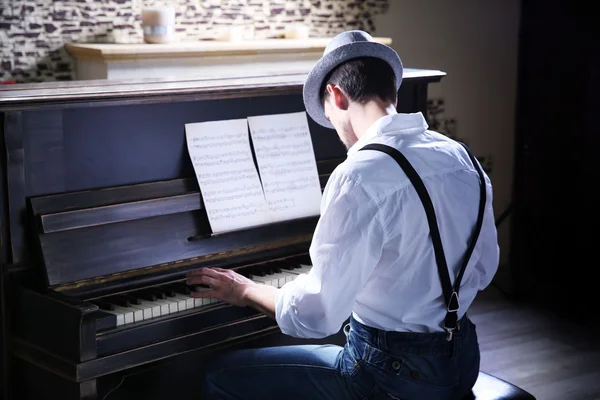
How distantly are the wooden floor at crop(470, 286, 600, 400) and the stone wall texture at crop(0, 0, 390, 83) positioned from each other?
1.75 m

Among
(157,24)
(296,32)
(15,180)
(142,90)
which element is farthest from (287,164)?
(296,32)

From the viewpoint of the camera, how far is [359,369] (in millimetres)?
2156

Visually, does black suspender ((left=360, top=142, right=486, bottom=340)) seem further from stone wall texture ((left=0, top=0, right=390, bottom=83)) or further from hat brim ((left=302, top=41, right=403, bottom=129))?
stone wall texture ((left=0, top=0, right=390, bottom=83))

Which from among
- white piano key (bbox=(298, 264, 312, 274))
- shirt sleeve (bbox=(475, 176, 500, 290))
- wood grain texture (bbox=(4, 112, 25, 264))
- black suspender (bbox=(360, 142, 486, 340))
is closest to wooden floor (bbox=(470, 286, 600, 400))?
white piano key (bbox=(298, 264, 312, 274))

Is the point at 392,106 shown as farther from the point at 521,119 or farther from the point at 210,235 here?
the point at 521,119

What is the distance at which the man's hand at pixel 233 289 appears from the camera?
2.31 meters

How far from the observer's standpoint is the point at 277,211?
2.87 meters

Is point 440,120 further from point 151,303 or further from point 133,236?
point 151,303

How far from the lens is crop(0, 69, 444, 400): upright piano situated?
232cm

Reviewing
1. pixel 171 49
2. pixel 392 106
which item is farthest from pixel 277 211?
pixel 171 49

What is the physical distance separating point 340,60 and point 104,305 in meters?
0.93

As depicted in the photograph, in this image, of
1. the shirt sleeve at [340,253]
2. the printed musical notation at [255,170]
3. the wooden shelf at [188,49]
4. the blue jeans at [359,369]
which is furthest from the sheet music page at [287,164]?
the wooden shelf at [188,49]

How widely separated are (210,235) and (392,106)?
0.80 meters

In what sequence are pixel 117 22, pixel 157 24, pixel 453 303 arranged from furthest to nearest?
1. pixel 117 22
2. pixel 157 24
3. pixel 453 303
